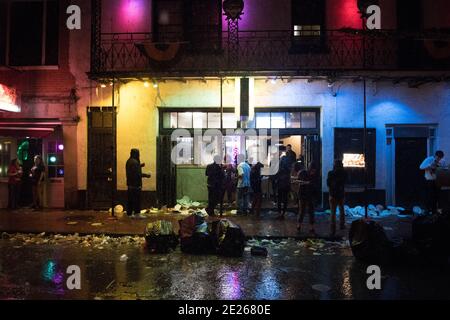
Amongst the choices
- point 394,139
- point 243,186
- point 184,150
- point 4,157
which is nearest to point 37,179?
point 4,157

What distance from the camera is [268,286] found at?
649 centimetres

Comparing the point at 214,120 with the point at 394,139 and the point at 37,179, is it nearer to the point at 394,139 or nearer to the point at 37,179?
the point at 394,139

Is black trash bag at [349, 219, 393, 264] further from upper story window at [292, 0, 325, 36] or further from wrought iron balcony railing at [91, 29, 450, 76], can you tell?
upper story window at [292, 0, 325, 36]

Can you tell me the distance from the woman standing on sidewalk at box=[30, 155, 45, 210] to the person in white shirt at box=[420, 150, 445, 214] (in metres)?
13.2

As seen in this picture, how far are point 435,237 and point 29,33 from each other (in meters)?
14.9

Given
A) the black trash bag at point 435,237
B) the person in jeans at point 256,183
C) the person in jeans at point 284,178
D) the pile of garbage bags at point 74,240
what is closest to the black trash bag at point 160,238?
the pile of garbage bags at point 74,240

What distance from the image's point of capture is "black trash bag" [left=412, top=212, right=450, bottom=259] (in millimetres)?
7371

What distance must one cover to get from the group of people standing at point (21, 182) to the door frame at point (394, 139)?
1235 centimetres

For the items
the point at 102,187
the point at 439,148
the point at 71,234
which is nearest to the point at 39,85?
the point at 102,187

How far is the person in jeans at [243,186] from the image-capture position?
12.8 meters

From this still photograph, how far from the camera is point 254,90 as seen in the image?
543 inches

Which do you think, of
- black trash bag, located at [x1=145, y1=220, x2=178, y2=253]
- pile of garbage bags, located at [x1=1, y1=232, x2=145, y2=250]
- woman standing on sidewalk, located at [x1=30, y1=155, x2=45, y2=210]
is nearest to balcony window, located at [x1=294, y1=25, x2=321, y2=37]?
black trash bag, located at [x1=145, y1=220, x2=178, y2=253]

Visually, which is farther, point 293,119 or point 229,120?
point 229,120

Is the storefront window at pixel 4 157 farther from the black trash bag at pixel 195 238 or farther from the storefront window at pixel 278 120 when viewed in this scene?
the storefront window at pixel 278 120
